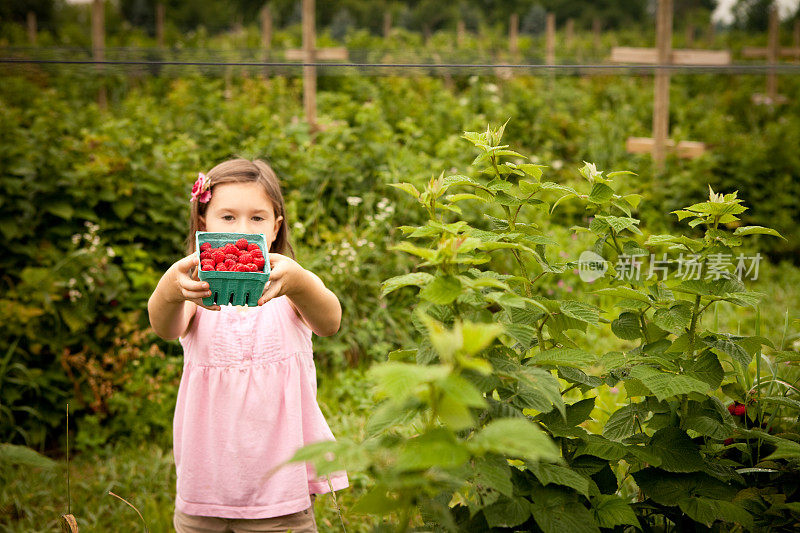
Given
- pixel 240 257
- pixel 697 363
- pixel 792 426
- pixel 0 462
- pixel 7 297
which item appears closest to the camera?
pixel 697 363

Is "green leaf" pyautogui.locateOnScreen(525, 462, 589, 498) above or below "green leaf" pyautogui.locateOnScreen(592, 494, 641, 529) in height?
above

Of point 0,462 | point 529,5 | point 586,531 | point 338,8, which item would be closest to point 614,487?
point 586,531

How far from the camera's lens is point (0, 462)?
9.41ft

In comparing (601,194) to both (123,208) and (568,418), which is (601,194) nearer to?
(568,418)

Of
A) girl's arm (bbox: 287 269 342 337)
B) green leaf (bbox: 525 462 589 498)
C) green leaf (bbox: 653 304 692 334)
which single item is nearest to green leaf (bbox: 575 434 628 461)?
green leaf (bbox: 525 462 589 498)

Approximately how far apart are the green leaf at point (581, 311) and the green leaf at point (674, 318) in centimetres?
12

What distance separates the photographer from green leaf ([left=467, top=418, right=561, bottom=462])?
806 mm

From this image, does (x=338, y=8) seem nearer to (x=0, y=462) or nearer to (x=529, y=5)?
(x=529, y=5)

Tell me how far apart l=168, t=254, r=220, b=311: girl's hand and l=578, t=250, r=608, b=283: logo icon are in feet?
2.60

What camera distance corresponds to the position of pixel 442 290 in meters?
1.08

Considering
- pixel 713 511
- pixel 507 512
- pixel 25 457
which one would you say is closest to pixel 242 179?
pixel 25 457

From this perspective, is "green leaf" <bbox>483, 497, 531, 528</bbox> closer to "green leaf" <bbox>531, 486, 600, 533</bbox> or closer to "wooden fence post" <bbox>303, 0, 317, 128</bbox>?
"green leaf" <bbox>531, 486, 600, 533</bbox>

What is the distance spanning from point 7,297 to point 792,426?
311 centimetres

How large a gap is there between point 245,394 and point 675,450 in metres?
1.04
